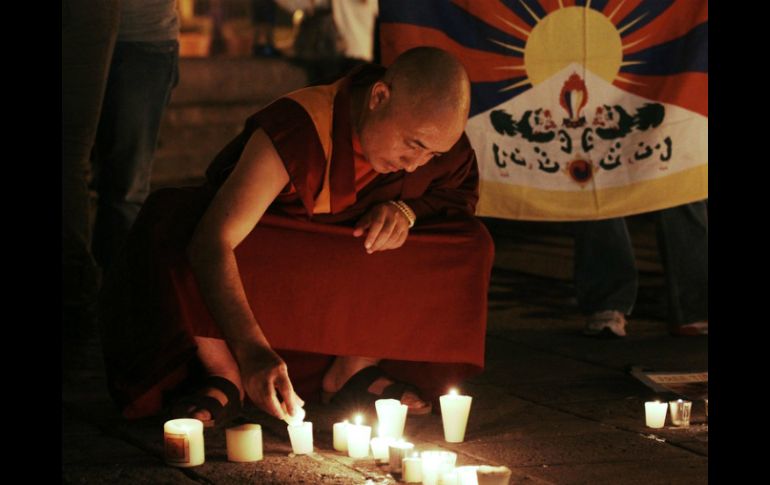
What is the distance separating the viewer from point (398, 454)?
3.07 metres

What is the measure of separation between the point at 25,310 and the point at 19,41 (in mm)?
587

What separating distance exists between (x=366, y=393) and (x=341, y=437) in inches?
15.8

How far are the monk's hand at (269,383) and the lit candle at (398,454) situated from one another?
243mm

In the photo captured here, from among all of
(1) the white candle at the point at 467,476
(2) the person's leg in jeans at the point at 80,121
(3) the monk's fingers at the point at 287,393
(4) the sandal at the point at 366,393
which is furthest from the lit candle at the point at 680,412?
(2) the person's leg in jeans at the point at 80,121

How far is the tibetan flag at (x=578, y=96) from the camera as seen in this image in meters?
4.65

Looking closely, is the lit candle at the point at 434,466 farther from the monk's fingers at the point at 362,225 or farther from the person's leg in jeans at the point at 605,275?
the person's leg in jeans at the point at 605,275

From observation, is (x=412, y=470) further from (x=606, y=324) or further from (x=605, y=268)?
(x=605, y=268)

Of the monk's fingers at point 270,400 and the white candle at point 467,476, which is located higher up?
the monk's fingers at point 270,400

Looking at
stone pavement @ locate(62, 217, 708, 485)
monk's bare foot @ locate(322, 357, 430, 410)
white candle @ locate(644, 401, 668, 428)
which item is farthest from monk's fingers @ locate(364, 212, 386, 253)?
white candle @ locate(644, 401, 668, 428)

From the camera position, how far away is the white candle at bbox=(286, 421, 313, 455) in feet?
10.6

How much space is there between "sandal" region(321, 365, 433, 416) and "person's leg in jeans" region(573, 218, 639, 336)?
127 centimetres

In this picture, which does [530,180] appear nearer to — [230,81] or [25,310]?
[25,310]

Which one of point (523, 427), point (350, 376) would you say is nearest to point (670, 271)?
point (523, 427)

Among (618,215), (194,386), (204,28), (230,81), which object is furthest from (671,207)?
(204,28)
